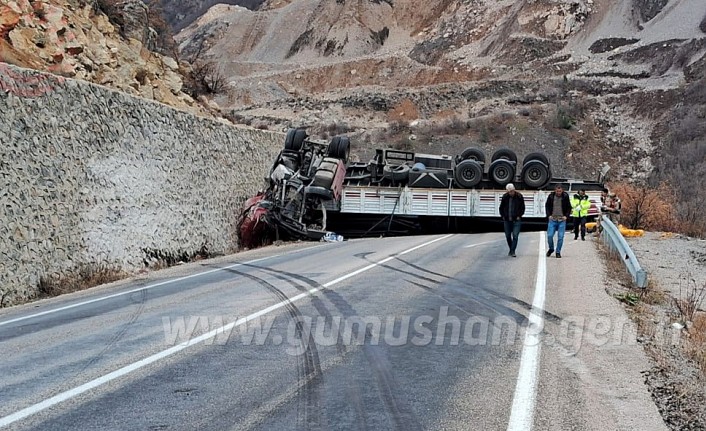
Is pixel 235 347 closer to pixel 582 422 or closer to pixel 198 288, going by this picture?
pixel 582 422

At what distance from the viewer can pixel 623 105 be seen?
5528 cm

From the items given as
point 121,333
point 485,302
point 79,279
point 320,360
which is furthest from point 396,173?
point 320,360

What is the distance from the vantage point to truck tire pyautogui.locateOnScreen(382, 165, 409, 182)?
88.4 feet

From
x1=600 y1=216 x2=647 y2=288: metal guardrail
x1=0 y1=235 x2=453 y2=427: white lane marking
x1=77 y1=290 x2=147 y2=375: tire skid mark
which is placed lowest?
x1=77 y1=290 x2=147 y2=375: tire skid mark

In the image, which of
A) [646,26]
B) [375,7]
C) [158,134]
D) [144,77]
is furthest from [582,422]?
[375,7]

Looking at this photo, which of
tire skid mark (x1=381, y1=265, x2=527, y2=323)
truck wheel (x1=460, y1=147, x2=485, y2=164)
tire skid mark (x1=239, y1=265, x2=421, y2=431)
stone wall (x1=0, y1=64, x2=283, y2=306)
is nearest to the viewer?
tire skid mark (x1=239, y1=265, x2=421, y2=431)

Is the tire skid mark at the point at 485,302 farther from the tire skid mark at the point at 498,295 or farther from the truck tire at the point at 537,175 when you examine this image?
the truck tire at the point at 537,175

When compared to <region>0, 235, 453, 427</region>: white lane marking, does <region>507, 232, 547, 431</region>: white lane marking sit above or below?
above

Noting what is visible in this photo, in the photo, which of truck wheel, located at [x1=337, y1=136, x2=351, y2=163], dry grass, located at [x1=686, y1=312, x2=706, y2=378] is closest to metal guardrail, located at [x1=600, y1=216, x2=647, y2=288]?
dry grass, located at [x1=686, y1=312, x2=706, y2=378]

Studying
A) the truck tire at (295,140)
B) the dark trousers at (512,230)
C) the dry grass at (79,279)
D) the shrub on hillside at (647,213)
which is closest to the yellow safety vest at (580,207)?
the dark trousers at (512,230)

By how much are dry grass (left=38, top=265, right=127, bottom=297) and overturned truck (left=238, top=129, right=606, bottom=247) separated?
9.18m

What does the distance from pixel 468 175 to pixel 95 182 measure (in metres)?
15.3

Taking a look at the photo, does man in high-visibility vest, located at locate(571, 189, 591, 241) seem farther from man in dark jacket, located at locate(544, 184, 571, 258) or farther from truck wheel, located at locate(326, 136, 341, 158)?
truck wheel, located at locate(326, 136, 341, 158)

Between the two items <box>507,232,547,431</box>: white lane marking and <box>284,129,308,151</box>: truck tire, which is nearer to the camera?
<box>507,232,547,431</box>: white lane marking
